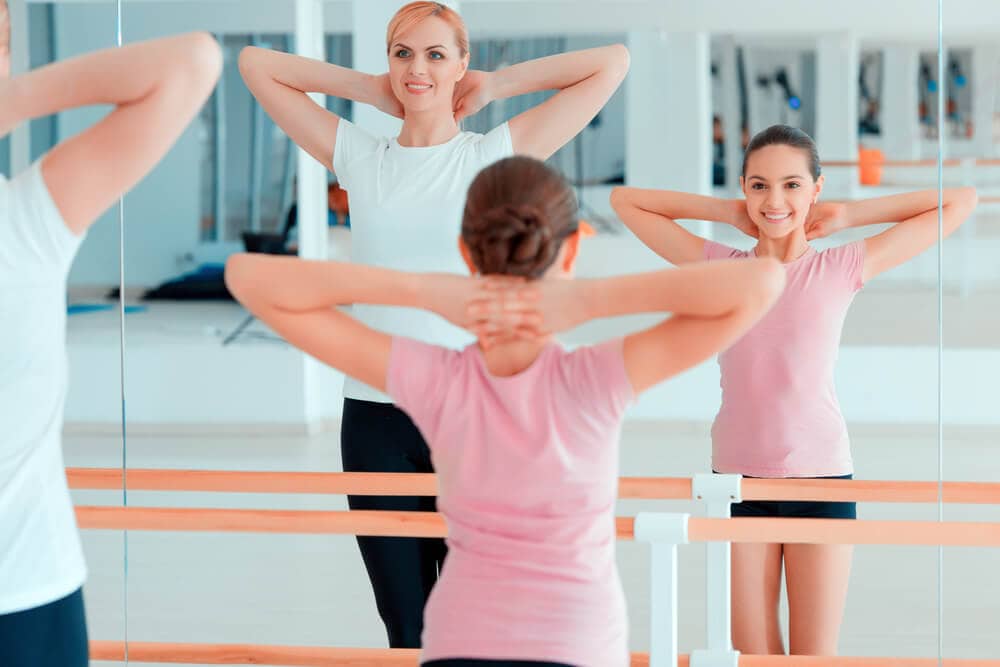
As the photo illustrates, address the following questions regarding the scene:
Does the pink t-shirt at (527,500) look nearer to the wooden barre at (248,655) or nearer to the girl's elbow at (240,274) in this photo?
the girl's elbow at (240,274)

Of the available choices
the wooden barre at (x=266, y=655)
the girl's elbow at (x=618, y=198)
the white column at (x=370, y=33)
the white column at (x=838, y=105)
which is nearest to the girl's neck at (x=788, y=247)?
the girl's elbow at (x=618, y=198)

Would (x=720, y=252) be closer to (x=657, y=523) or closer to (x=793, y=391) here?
(x=793, y=391)

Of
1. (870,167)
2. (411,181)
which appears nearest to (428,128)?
(411,181)

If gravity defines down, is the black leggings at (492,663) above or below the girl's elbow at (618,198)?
below

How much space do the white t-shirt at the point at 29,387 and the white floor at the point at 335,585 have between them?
2.47m

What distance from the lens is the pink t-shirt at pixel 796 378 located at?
286cm

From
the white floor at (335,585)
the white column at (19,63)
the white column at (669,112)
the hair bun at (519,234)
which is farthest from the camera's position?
the white column at (669,112)

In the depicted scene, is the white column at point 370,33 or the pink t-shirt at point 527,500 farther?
the white column at point 370,33

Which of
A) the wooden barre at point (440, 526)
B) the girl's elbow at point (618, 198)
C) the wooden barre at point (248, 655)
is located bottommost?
the wooden barre at point (248, 655)

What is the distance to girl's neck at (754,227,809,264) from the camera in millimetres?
2914

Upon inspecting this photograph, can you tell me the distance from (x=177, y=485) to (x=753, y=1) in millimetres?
6640

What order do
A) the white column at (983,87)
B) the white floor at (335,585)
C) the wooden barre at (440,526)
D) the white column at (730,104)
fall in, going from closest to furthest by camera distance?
the wooden barre at (440,526) → the white floor at (335,585) → the white column at (730,104) → the white column at (983,87)

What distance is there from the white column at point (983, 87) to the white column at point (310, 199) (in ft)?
29.8

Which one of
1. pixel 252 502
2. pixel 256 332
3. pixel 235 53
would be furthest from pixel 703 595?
pixel 235 53
